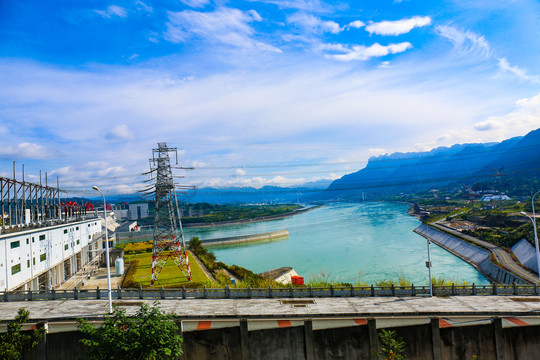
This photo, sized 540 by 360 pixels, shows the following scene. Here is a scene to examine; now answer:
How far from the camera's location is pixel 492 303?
18.1 m

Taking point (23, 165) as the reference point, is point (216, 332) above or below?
below

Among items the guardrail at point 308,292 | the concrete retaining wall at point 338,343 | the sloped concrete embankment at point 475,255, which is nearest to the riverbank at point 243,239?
the sloped concrete embankment at point 475,255

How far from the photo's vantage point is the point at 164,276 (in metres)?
35.7

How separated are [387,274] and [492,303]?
26.2m

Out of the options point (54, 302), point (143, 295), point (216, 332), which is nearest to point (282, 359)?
point (216, 332)

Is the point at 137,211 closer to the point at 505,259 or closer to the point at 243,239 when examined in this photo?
the point at 243,239

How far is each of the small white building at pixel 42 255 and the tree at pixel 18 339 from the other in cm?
1137

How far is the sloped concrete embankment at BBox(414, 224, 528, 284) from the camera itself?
120 ft

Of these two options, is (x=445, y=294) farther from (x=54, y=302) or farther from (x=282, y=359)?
(x=54, y=302)

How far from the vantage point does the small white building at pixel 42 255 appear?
24.8 metres

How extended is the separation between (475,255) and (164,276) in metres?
42.5

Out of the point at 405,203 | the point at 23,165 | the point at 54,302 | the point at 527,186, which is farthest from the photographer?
the point at 405,203

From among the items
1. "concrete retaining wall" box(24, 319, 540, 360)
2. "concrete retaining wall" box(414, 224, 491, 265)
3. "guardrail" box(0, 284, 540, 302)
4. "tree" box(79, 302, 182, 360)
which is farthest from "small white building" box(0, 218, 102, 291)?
"concrete retaining wall" box(414, 224, 491, 265)

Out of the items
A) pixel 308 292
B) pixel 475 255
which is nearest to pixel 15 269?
pixel 308 292
